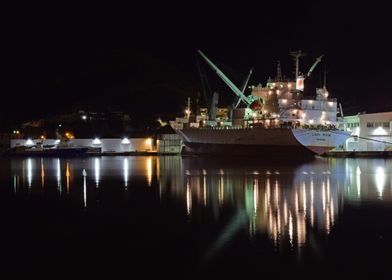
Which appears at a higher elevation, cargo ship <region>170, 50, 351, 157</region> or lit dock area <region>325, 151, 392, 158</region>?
cargo ship <region>170, 50, 351, 157</region>

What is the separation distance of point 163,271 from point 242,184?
1124cm

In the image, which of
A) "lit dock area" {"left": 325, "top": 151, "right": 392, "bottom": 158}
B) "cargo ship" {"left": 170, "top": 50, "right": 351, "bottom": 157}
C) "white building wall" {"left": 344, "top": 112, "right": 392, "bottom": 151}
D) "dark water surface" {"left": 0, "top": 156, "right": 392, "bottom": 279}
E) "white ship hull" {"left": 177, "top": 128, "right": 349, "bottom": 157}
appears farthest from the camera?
"white building wall" {"left": 344, "top": 112, "right": 392, "bottom": 151}

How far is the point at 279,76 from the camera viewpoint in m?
46.4

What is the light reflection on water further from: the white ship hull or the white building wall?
the white building wall

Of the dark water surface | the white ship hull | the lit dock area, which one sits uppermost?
the white ship hull

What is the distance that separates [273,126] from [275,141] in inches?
93.0

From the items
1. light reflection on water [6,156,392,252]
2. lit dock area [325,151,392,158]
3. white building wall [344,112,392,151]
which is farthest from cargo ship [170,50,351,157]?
light reflection on water [6,156,392,252]

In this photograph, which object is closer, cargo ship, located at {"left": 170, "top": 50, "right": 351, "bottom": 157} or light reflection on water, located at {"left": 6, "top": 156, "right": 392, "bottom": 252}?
light reflection on water, located at {"left": 6, "top": 156, "right": 392, "bottom": 252}

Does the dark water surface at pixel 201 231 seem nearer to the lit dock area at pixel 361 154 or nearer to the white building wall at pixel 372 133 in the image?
the lit dock area at pixel 361 154

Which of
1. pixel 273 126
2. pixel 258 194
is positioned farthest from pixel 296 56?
pixel 258 194

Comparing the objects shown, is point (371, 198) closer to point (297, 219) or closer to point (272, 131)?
point (297, 219)

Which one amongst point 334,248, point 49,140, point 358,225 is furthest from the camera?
point 49,140

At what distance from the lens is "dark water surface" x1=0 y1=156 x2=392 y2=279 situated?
828cm

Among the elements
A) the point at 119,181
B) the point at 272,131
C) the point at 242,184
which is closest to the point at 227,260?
the point at 242,184
